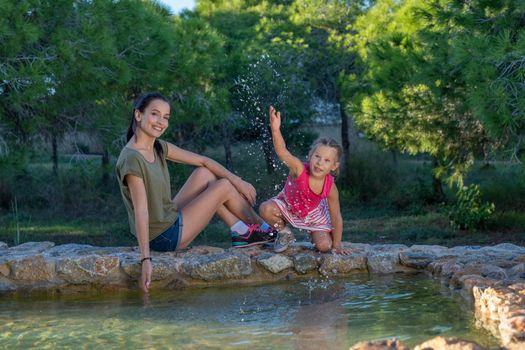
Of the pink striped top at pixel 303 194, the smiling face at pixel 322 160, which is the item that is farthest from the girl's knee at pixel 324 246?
the smiling face at pixel 322 160

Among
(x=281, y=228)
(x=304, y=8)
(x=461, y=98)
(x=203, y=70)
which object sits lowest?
(x=281, y=228)

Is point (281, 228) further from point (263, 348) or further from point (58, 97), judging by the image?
point (58, 97)

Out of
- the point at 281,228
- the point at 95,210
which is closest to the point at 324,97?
the point at 95,210

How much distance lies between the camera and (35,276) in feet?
16.9

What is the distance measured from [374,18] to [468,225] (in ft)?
11.7

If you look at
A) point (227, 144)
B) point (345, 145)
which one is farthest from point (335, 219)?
point (345, 145)

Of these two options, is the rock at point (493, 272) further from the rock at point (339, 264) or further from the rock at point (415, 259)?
the rock at point (339, 264)

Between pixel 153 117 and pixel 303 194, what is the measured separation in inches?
46.1

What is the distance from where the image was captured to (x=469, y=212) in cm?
909

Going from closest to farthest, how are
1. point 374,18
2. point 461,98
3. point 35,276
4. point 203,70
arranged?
point 35,276 < point 461,98 < point 203,70 < point 374,18

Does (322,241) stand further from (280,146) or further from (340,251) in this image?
(280,146)

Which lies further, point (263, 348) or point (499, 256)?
point (499, 256)

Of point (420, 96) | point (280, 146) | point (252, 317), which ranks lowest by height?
point (252, 317)

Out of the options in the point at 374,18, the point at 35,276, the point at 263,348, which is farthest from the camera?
the point at 374,18
